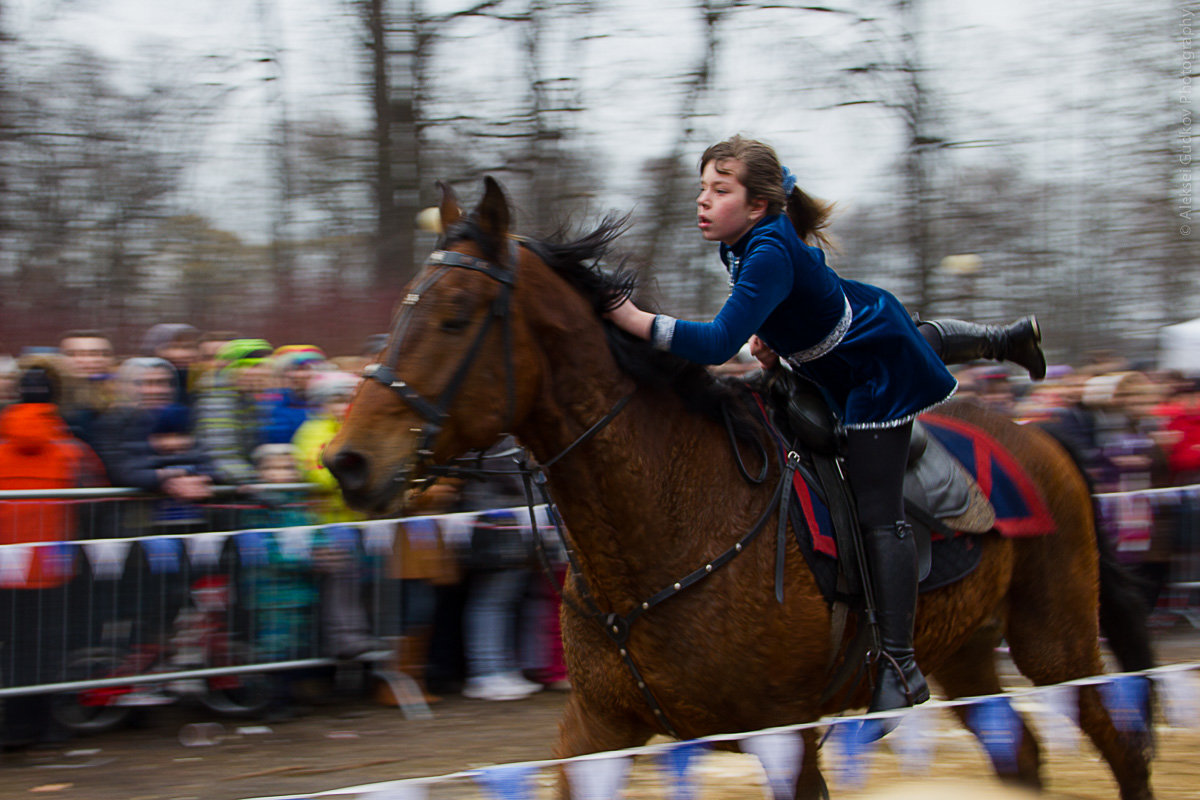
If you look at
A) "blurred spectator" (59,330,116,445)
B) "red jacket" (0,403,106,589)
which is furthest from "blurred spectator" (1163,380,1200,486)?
"red jacket" (0,403,106,589)

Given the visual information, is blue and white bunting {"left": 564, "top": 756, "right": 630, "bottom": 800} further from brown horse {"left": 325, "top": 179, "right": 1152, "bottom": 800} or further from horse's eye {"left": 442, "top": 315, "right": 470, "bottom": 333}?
horse's eye {"left": 442, "top": 315, "right": 470, "bottom": 333}

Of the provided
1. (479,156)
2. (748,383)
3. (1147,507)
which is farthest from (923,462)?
(479,156)

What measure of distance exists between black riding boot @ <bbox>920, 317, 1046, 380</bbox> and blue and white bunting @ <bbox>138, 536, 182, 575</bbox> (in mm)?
4236

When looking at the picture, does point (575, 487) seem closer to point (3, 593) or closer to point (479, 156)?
point (3, 593)

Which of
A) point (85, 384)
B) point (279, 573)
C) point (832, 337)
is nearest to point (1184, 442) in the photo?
point (832, 337)

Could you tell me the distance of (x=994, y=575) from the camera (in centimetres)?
416

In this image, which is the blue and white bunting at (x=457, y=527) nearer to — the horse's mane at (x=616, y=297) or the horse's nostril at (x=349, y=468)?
the horse's mane at (x=616, y=297)

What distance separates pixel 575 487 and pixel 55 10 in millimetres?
10056

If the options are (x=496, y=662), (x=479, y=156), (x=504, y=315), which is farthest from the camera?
(x=479, y=156)

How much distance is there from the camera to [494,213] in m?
3.15

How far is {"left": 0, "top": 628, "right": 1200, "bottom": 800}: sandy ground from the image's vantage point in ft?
17.0

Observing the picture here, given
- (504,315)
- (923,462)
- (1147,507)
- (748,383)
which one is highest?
(504,315)

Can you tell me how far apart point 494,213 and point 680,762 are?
1.58 metres

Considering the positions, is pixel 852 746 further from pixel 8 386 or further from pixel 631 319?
pixel 8 386
